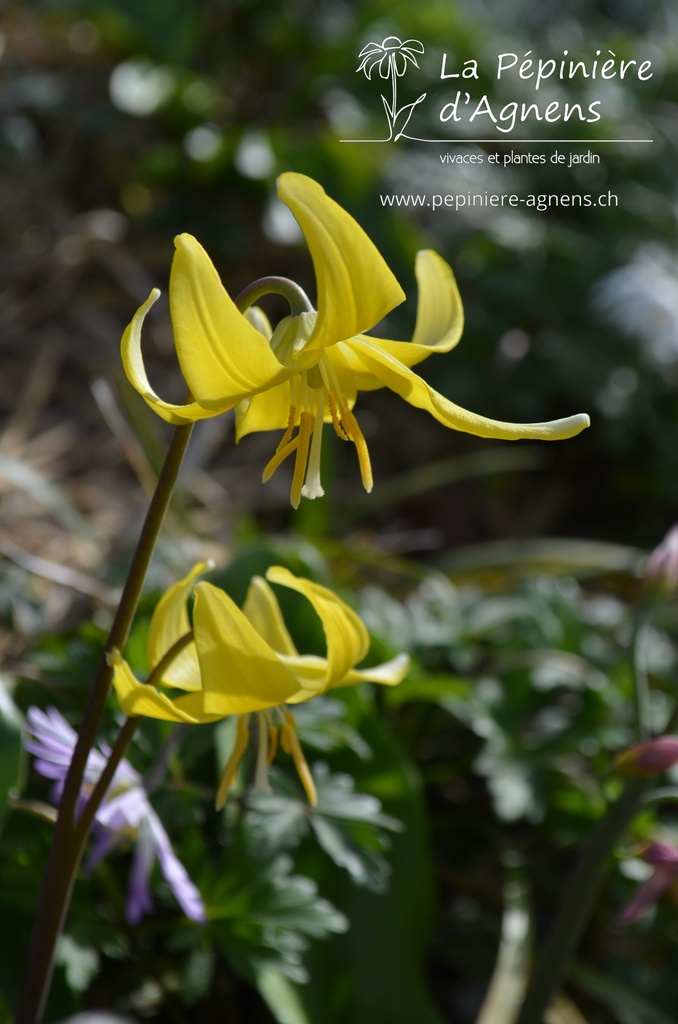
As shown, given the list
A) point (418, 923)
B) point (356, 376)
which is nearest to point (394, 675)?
point (356, 376)

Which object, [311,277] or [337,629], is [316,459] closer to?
[337,629]

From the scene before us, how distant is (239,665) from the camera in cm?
79

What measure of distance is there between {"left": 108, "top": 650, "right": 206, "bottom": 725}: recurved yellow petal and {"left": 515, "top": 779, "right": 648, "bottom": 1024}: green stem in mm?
692

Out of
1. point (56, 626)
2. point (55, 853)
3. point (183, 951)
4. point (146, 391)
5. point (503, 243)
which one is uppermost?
point (503, 243)

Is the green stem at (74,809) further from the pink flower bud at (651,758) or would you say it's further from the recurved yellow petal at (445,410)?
the pink flower bud at (651,758)

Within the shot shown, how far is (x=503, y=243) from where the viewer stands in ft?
9.71

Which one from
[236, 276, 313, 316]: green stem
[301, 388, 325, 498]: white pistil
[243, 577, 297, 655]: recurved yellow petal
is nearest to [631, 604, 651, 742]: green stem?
[243, 577, 297, 655]: recurved yellow petal

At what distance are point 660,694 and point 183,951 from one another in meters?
1.03

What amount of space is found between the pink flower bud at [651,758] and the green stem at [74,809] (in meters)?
0.61

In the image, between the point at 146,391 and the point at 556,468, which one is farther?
the point at 556,468

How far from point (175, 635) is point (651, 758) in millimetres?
570

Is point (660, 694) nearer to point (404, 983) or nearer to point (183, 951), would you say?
point (404, 983)

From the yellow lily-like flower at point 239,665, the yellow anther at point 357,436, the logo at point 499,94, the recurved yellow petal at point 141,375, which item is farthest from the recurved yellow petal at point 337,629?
the logo at point 499,94

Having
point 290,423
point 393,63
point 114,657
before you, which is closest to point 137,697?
point 114,657
